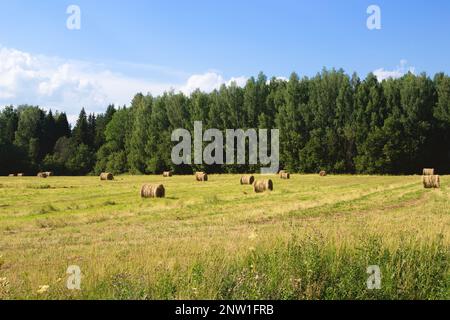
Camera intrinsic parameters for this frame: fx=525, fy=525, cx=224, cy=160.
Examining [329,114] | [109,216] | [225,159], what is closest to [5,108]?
[225,159]

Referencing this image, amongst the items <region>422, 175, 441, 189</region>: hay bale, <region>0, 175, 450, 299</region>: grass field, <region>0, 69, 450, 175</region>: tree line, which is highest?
<region>0, 69, 450, 175</region>: tree line

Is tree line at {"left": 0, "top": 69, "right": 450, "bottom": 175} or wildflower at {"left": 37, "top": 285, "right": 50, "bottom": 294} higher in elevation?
tree line at {"left": 0, "top": 69, "right": 450, "bottom": 175}

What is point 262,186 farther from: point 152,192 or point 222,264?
point 222,264

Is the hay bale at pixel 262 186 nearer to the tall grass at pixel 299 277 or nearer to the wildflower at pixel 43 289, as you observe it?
the tall grass at pixel 299 277

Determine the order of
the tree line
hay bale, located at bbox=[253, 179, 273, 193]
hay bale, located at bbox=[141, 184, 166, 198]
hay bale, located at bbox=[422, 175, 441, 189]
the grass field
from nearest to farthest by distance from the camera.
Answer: the grass field
hay bale, located at bbox=[141, 184, 166, 198]
hay bale, located at bbox=[422, 175, 441, 189]
hay bale, located at bbox=[253, 179, 273, 193]
the tree line

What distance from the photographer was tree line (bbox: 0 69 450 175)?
73.4 m

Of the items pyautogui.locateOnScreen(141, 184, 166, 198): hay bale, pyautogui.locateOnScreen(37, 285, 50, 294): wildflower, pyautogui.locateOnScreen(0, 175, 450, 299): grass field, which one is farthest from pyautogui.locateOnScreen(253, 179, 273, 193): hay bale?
pyautogui.locateOnScreen(37, 285, 50, 294): wildflower

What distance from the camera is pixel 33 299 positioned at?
7.80 m

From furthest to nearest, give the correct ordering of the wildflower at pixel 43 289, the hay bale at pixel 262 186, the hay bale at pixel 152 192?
the hay bale at pixel 262 186 < the hay bale at pixel 152 192 < the wildflower at pixel 43 289

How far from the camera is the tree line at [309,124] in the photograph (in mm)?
73438

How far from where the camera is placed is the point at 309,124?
3164 inches

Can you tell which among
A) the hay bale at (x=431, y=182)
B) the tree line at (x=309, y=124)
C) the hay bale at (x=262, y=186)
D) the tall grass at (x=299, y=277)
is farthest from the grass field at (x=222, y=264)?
the tree line at (x=309, y=124)

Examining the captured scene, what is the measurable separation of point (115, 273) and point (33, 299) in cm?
176

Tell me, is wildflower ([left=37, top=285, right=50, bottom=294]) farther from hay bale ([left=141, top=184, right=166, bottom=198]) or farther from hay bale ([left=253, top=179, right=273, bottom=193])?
hay bale ([left=253, top=179, right=273, bottom=193])
